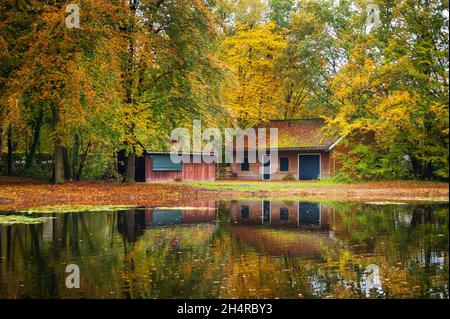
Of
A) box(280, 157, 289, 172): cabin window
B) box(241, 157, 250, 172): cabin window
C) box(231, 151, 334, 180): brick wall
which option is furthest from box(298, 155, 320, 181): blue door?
box(241, 157, 250, 172): cabin window

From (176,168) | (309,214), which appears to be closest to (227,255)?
(309,214)

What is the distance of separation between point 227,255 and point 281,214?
10.5 m

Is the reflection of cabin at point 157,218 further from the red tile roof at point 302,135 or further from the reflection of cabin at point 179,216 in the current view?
the red tile roof at point 302,135

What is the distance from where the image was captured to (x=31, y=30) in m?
30.4

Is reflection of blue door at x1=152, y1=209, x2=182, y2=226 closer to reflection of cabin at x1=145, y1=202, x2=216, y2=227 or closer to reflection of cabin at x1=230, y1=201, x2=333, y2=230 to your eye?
reflection of cabin at x1=145, y1=202, x2=216, y2=227

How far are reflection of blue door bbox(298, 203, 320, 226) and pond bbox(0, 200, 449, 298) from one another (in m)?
0.08

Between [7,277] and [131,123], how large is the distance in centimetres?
2405

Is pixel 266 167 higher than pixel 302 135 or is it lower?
lower

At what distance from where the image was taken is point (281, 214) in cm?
2417

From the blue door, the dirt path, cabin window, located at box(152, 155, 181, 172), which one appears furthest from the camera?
the blue door

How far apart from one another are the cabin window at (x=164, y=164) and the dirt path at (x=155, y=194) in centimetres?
1294

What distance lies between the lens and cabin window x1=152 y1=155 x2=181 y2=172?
49688 mm

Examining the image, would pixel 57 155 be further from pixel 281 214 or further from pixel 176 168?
pixel 176 168
